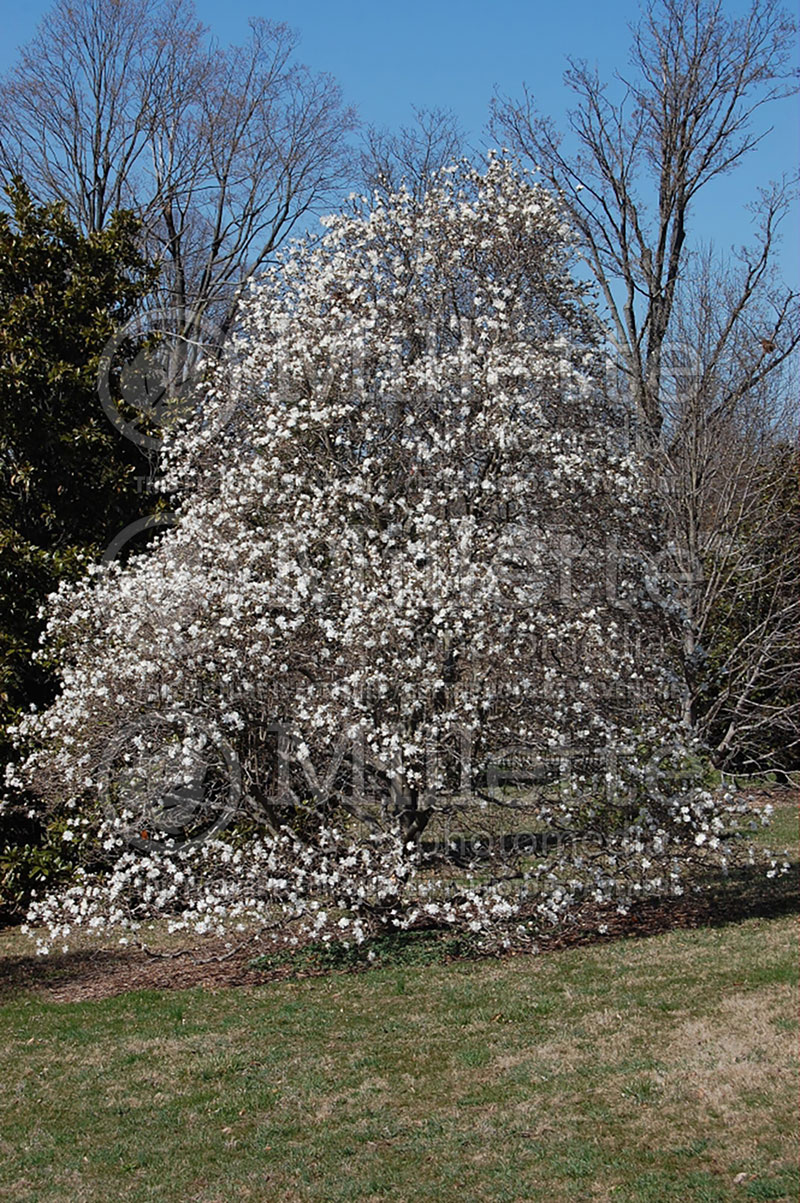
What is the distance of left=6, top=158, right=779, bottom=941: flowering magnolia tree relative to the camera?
24.1 ft

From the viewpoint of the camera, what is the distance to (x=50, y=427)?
1112 centimetres

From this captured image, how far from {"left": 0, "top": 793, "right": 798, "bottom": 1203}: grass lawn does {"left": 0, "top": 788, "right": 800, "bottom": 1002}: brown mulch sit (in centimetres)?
37

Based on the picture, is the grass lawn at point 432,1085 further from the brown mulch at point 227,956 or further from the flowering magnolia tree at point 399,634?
the flowering magnolia tree at point 399,634

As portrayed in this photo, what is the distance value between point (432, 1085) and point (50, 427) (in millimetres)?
7839

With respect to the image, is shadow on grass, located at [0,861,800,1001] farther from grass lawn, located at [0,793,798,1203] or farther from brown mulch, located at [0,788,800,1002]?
grass lawn, located at [0,793,798,1203]

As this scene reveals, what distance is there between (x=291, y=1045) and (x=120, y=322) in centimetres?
832

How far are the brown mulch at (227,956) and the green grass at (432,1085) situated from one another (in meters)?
0.36

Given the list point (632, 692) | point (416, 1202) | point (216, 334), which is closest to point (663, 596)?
point (632, 692)

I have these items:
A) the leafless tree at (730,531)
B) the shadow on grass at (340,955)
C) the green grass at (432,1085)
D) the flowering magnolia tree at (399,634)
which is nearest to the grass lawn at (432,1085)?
the green grass at (432,1085)

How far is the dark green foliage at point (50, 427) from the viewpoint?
1073cm

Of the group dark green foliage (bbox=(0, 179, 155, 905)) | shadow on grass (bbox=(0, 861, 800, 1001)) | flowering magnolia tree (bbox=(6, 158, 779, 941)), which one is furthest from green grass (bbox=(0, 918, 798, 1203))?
dark green foliage (bbox=(0, 179, 155, 905))

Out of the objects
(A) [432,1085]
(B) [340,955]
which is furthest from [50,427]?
(A) [432,1085]

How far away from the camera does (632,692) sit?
800 centimetres

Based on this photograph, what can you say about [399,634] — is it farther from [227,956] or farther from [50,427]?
[50,427]
